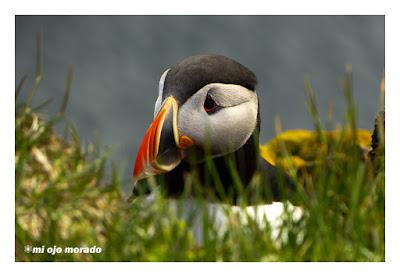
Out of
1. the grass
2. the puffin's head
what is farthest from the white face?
the grass

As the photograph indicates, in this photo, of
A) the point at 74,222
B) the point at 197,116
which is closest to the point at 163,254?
the point at 74,222

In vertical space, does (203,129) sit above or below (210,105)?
below

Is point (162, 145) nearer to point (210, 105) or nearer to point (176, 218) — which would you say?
point (210, 105)

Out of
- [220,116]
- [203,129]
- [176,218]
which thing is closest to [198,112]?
[203,129]

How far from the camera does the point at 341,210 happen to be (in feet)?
12.3

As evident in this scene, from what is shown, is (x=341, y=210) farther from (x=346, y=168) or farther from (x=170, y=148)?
(x=170, y=148)

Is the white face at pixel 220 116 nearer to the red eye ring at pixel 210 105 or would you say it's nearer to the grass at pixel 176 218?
the red eye ring at pixel 210 105

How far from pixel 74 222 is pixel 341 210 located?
50.2 inches

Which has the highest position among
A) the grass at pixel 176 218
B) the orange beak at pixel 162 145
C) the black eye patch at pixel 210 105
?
the black eye patch at pixel 210 105

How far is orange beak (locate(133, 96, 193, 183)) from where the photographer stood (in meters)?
4.61

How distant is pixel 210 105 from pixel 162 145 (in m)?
0.48

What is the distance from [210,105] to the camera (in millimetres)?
5090

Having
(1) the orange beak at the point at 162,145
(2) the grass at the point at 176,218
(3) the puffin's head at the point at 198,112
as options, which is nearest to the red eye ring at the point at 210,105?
(3) the puffin's head at the point at 198,112

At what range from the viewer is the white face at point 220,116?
4.95 m
